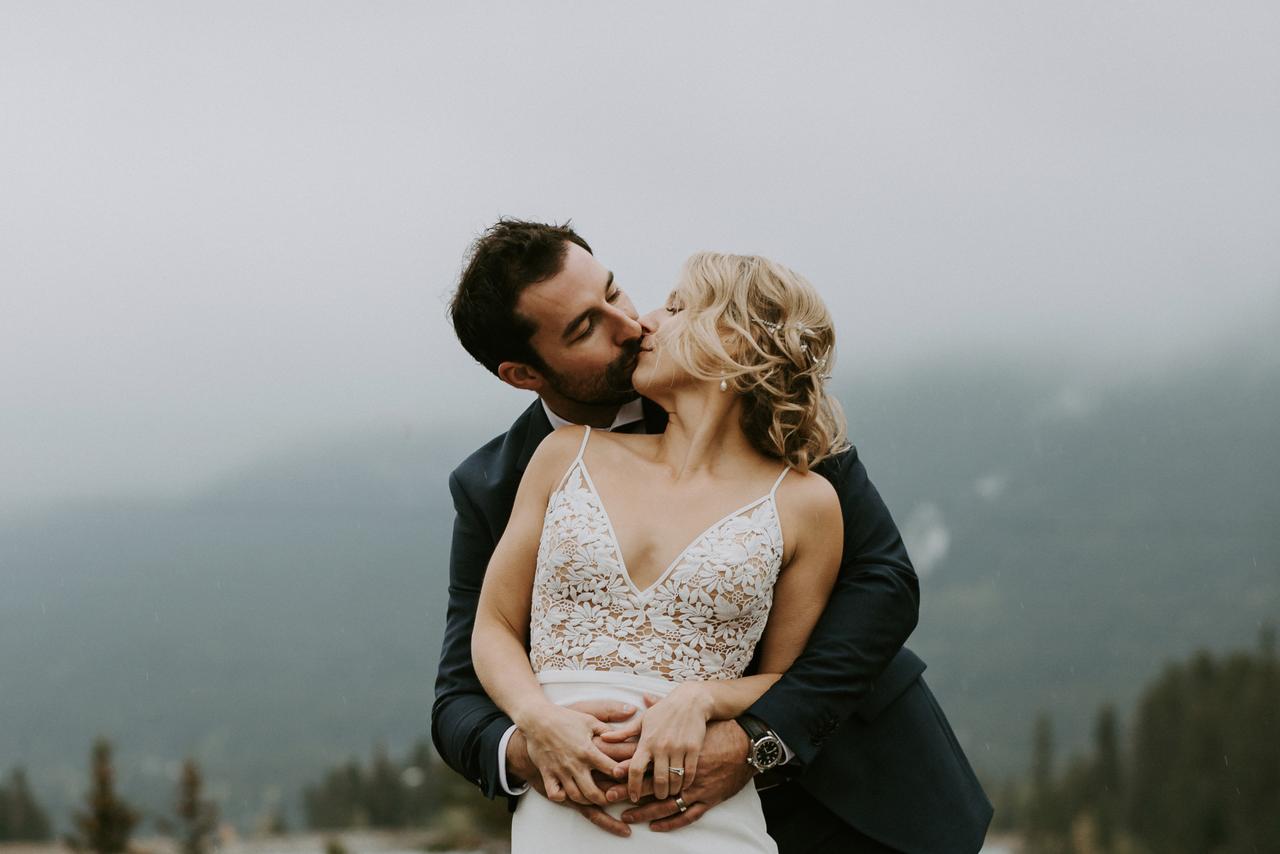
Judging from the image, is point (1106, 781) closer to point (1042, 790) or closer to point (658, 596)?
point (1042, 790)

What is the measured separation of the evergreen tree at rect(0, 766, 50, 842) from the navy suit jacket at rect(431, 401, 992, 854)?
14.9 metres

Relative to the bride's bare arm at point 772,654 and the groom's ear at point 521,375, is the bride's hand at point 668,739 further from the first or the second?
the groom's ear at point 521,375

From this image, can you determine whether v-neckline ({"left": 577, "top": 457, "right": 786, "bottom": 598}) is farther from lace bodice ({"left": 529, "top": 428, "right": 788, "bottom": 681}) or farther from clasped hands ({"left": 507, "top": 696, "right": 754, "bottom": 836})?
clasped hands ({"left": 507, "top": 696, "right": 754, "bottom": 836})

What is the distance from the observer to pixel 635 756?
2.33 meters

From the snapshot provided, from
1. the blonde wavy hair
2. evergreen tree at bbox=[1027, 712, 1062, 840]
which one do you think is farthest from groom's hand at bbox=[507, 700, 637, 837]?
evergreen tree at bbox=[1027, 712, 1062, 840]

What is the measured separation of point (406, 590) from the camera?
20.7 meters

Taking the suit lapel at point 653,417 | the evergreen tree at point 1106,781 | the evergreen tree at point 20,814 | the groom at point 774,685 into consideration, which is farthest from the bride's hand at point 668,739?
the evergreen tree at point 20,814

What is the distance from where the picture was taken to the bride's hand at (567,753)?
235 cm

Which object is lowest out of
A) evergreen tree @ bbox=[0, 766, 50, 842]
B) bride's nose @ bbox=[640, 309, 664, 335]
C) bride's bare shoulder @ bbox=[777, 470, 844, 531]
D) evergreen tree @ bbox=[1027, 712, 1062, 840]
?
evergreen tree @ bbox=[0, 766, 50, 842]

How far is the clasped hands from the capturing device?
2346mm

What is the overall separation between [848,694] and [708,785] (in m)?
0.37

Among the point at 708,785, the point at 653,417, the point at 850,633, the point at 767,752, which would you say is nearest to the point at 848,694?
the point at 850,633

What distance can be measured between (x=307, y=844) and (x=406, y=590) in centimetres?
524

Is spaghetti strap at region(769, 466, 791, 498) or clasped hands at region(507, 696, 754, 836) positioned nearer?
clasped hands at region(507, 696, 754, 836)
